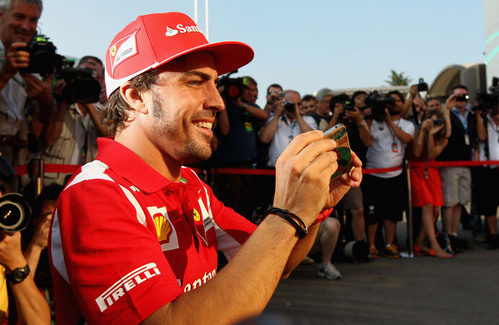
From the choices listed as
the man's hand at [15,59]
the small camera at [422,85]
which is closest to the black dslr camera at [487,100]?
the small camera at [422,85]

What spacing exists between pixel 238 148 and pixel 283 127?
0.76 meters

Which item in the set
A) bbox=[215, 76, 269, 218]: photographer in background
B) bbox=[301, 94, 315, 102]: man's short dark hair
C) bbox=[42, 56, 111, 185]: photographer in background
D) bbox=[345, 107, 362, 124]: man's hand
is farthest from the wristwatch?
bbox=[301, 94, 315, 102]: man's short dark hair

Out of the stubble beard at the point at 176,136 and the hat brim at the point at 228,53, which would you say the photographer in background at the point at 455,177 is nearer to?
the hat brim at the point at 228,53

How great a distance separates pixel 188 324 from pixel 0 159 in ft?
7.00

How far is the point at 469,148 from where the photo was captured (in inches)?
296

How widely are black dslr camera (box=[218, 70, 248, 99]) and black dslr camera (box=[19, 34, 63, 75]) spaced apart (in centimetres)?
230

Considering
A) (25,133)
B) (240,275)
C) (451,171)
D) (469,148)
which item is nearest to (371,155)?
(451,171)

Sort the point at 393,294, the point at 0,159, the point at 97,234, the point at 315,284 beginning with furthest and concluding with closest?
1. the point at 315,284
2. the point at 393,294
3. the point at 0,159
4. the point at 97,234

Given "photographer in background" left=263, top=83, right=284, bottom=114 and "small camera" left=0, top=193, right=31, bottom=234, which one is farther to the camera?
"photographer in background" left=263, top=83, right=284, bottom=114

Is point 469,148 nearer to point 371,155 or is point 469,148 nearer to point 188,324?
point 371,155

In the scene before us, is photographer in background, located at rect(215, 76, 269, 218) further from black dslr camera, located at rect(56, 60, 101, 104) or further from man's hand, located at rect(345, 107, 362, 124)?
black dslr camera, located at rect(56, 60, 101, 104)

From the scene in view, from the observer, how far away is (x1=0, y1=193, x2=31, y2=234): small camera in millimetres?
2189

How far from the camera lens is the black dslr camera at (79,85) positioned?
390cm

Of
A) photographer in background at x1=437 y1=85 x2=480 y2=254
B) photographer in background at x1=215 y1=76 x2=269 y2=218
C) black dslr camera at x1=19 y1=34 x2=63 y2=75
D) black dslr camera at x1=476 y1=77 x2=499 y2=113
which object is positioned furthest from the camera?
black dslr camera at x1=476 y1=77 x2=499 y2=113
